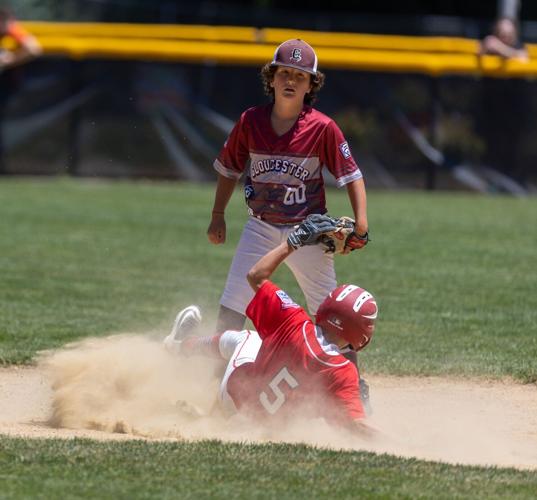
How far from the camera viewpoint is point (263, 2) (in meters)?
31.2

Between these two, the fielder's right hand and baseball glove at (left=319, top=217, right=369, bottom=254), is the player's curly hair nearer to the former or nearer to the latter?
the fielder's right hand

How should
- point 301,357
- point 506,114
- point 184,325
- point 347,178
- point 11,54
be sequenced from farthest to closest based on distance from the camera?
point 506,114 → point 11,54 → point 184,325 → point 347,178 → point 301,357

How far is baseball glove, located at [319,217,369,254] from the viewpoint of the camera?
6.09 m

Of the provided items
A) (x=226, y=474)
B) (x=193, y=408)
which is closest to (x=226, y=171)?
(x=193, y=408)

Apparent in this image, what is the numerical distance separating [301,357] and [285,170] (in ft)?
4.18

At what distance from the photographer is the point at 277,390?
597cm

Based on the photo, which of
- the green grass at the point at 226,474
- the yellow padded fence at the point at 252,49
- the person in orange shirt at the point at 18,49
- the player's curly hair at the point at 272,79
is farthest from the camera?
the yellow padded fence at the point at 252,49

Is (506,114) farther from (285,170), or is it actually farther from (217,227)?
(285,170)

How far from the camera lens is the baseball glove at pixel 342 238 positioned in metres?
6.09

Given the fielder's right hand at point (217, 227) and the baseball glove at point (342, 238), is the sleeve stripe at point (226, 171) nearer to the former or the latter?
the fielder's right hand at point (217, 227)

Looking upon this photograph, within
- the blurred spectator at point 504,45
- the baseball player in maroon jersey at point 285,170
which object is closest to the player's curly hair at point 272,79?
the baseball player in maroon jersey at point 285,170

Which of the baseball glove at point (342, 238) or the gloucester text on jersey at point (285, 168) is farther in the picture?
the gloucester text on jersey at point (285, 168)

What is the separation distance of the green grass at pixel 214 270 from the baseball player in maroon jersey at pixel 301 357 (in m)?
2.14

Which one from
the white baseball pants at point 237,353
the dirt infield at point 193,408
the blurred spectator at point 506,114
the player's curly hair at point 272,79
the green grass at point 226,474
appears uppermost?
the player's curly hair at point 272,79
